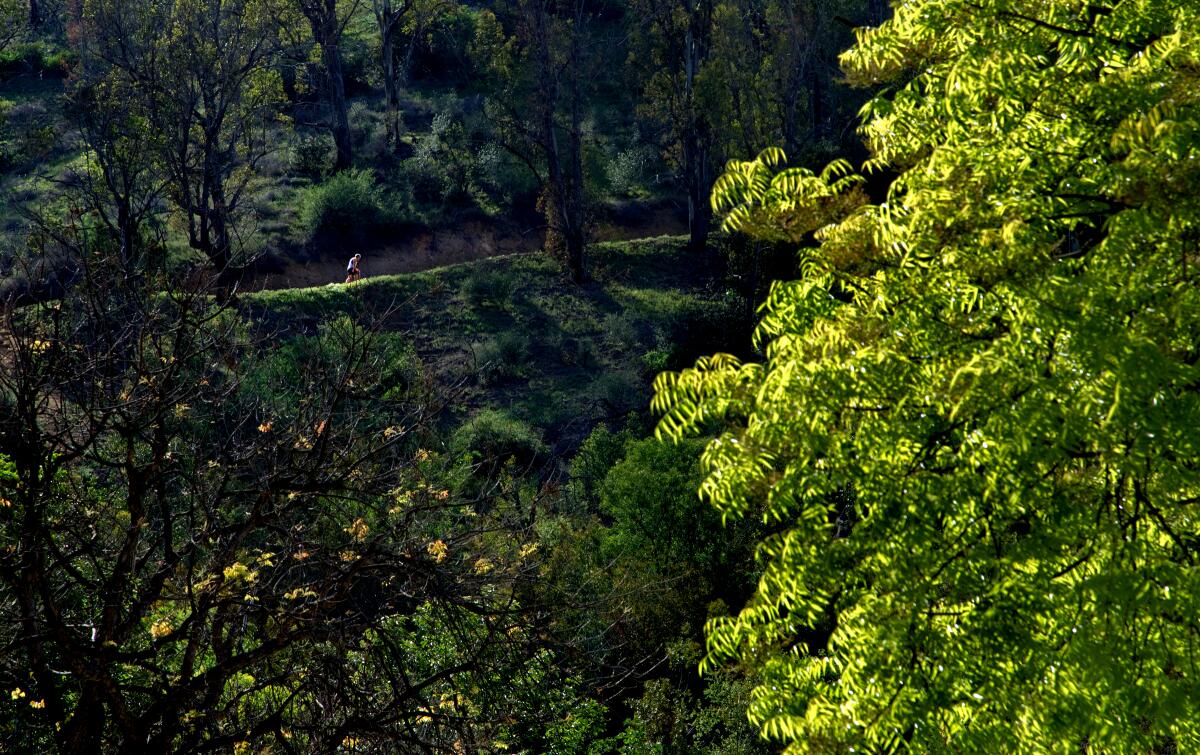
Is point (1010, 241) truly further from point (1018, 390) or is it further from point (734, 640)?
point (734, 640)

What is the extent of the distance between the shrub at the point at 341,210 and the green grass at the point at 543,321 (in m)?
5.90

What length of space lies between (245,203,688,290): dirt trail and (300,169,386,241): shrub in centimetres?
86

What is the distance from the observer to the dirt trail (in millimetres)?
39969

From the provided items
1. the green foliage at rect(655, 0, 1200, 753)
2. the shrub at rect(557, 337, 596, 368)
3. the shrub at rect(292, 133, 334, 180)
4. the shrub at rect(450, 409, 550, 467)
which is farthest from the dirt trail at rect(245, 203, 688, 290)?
the green foliage at rect(655, 0, 1200, 753)

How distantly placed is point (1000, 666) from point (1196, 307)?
211cm

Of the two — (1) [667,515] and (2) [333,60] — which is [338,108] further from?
(1) [667,515]

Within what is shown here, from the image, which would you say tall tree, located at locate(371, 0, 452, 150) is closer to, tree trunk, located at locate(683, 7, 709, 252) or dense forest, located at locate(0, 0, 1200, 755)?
tree trunk, located at locate(683, 7, 709, 252)

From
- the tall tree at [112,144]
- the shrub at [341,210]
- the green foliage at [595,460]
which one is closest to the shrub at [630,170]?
the shrub at [341,210]

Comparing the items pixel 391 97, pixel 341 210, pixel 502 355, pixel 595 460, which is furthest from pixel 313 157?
pixel 595 460

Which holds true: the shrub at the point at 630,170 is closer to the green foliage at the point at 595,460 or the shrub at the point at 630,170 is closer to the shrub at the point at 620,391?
the shrub at the point at 620,391

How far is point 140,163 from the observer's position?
1384 inches

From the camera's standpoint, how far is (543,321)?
116ft

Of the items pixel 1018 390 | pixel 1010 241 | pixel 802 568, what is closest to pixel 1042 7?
pixel 1010 241

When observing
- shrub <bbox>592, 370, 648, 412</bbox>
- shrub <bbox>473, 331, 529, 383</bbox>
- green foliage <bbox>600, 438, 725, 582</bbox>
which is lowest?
shrub <bbox>592, 370, 648, 412</bbox>
